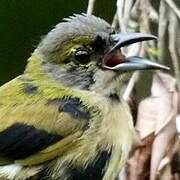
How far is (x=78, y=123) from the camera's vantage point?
5.05m

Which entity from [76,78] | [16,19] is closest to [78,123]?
[76,78]

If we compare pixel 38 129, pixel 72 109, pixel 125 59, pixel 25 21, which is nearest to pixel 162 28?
pixel 125 59

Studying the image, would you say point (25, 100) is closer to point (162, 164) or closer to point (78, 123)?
point (78, 123)

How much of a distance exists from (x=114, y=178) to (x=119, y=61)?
398 millimetres

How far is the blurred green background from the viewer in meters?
6.03

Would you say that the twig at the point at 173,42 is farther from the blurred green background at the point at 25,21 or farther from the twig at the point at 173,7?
the blurred green background at the point at 25,21

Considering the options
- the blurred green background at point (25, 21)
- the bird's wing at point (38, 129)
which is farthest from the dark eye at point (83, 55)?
the blurred green background at point (25, 21)

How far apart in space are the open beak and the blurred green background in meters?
0.85

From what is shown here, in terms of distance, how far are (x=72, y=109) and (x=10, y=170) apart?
31 centimetres

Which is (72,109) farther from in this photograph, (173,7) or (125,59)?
(173,7)

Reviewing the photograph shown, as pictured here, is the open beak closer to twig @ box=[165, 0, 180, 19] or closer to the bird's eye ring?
the bird's eye ring

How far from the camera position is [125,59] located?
512 cm

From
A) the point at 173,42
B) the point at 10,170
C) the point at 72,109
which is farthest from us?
the point at 173,42

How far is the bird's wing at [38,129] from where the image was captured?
501 cm
